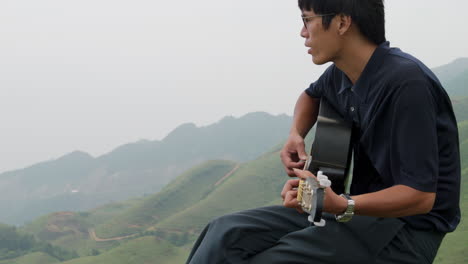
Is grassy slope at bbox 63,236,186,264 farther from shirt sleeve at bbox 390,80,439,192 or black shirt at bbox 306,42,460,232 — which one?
shirt sleeve at bbox 390,80,439,192

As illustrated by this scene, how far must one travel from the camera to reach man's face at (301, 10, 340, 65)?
2871mm

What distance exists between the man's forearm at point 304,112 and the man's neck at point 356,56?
2.56 feet

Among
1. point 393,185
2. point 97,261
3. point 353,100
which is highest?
point 353,100

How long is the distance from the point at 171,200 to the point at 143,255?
662 inches

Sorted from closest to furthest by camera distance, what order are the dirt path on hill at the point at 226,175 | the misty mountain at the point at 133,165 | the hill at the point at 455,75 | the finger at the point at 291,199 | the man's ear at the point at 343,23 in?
the finger at the point at 291,199 < the man's ear at the point at 343,23 < the dirt path on hill at the point at 226,175 < the hill at the point at 455,75 < the misty mountain at the point at 133,165

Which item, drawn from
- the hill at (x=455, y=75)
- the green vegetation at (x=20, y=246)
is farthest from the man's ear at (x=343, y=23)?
the hill at (x=455, y=75)

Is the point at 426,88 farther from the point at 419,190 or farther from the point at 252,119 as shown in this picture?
the point at 252,119

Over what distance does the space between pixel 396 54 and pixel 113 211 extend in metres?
41.3

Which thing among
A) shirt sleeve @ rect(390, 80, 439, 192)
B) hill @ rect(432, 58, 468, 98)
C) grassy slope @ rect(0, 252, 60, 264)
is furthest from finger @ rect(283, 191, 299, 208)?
hill @ rect(432, 58, 468, 98)

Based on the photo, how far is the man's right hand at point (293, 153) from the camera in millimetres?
3555

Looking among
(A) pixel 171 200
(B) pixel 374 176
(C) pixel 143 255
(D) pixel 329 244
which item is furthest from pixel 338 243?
(A) pixel 171 200

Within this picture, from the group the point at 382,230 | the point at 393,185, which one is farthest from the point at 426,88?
the point at 382,230

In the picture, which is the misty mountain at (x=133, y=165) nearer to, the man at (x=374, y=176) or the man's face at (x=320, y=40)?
the man at (x=374, y=176)

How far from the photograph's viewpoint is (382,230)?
9.09 ft
